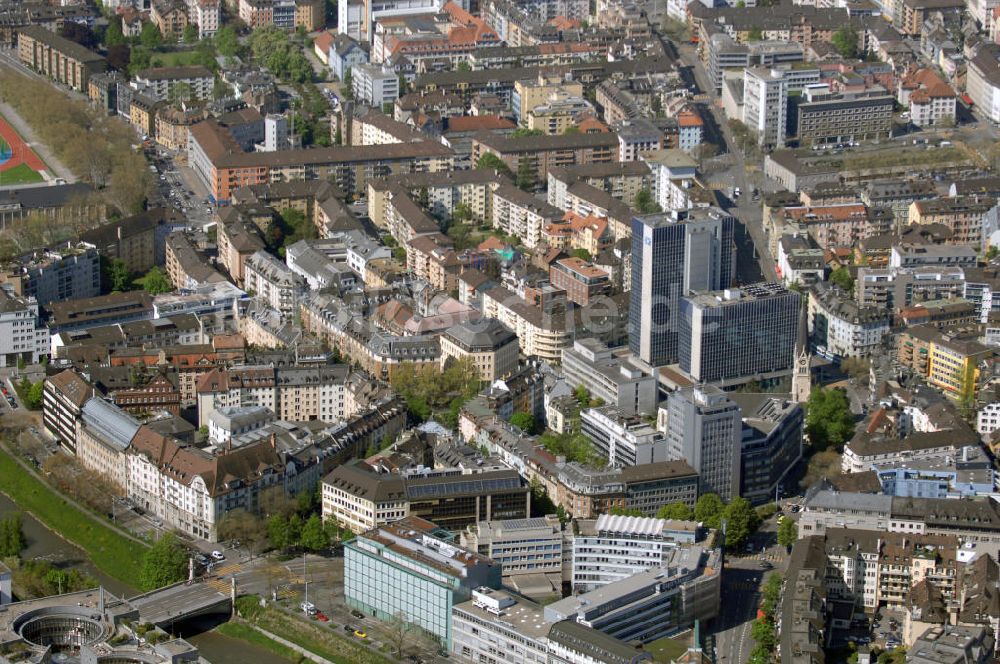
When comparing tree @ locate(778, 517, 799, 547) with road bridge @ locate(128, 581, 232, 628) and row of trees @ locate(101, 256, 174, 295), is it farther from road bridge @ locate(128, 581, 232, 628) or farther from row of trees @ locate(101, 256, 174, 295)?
row of trees @ locate(101, 256, 174, 295)

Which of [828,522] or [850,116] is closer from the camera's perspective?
[828,522]

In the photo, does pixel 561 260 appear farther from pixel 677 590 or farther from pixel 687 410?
pixel 677 590

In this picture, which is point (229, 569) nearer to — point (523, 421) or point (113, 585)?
point (113, 585)

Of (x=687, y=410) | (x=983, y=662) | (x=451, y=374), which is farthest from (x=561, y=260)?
(x=983, y=662)

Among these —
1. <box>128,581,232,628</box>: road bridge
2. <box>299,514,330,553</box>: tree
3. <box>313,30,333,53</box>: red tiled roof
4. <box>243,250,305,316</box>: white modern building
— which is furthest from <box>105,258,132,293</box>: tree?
<box>313,30,333,53</box>: red tiled roof

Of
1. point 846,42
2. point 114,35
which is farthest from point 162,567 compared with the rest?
point 114,35
